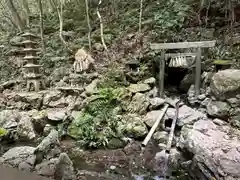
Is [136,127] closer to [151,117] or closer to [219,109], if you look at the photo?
[151,117]

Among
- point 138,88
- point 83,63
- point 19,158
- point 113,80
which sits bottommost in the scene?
point 19,158

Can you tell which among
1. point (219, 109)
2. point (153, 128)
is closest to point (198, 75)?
point (219, 109)

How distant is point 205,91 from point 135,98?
2.22 metres

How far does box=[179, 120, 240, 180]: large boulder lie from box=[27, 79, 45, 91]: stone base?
6008 mm

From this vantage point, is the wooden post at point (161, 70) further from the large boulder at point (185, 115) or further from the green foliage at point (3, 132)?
the green foliage at point (3, 132)

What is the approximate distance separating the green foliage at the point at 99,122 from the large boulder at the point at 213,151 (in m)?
1.96

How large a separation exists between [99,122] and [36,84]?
375cm

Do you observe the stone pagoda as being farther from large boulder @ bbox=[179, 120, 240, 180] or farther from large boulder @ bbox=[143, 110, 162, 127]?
large boulder @ bbox=[179, 120, 240, 180]

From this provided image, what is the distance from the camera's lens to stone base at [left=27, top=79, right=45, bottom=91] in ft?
31.1

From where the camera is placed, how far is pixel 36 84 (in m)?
9.48

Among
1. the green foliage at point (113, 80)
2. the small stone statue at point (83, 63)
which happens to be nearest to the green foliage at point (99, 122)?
the green foliage at point (113, 80)

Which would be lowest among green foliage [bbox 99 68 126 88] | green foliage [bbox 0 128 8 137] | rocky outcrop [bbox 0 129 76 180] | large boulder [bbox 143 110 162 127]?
rocky outcrop [bbox 0 129 76 180]

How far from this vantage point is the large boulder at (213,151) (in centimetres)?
424

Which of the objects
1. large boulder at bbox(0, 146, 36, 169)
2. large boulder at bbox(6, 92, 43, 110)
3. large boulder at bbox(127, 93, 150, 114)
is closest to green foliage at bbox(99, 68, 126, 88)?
large boulder at bbox(127, 93, 150, 114)
